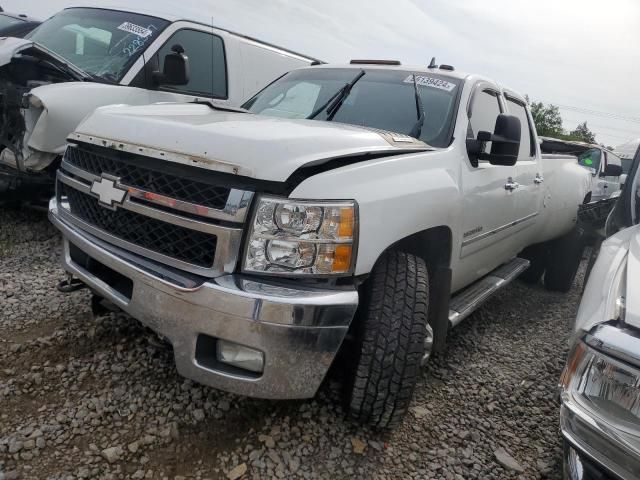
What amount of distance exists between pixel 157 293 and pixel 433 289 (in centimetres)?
145

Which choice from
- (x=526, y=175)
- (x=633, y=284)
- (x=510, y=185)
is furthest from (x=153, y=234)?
(x=526, y=175)

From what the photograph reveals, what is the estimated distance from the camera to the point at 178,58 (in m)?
4.15

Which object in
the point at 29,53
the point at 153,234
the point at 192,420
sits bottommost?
the point at 192,420

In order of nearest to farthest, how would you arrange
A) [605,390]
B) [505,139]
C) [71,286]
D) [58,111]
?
[605,390] → [71,286] → [505,139] → [58,111]

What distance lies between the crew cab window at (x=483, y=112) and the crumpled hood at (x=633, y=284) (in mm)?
1159

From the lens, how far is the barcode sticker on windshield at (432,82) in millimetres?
3232

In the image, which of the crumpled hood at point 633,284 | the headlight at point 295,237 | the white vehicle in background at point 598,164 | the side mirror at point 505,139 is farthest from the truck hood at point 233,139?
the white vehicle in background at point 598,164

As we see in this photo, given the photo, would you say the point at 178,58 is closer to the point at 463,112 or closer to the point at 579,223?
the point at 463,112

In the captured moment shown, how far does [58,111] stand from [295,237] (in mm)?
2988

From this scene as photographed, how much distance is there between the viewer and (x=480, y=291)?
11.1ft

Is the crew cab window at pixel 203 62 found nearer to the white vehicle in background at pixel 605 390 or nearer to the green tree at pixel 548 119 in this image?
the white vehicle in background at pixel 605 390

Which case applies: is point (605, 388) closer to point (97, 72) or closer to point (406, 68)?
point (406, 68)

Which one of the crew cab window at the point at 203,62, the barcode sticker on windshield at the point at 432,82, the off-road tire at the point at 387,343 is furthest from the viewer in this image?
the crew cab window at the point at 203,62

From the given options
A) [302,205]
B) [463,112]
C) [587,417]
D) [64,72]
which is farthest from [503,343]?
[64,72]
